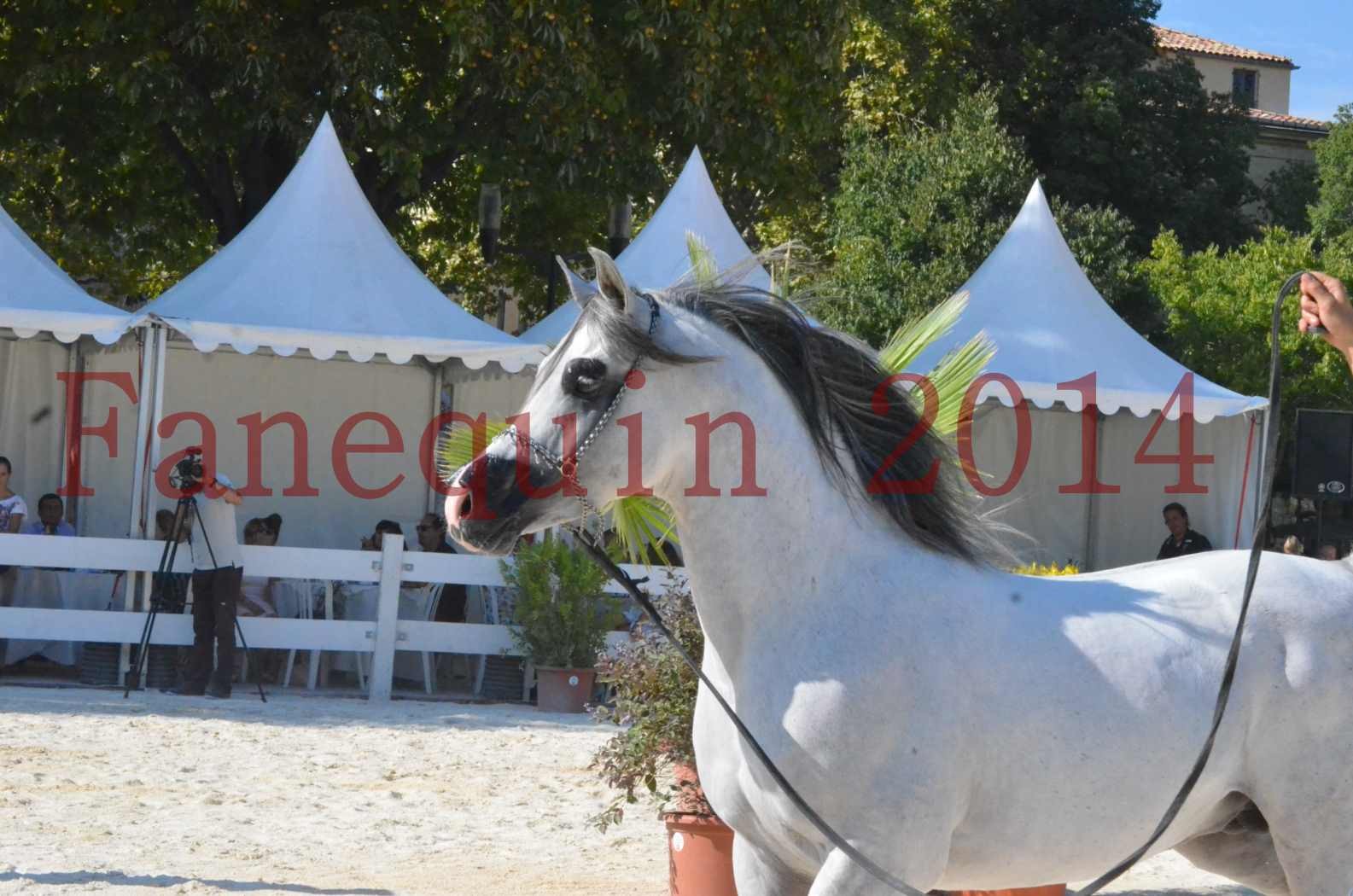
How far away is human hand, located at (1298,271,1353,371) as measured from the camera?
3.13 m

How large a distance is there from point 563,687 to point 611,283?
798 centimetres

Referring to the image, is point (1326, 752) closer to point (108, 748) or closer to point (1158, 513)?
point (108, 748)

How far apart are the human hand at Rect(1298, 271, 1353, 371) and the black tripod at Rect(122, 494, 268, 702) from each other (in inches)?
327

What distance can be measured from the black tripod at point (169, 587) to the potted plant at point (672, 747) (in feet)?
17.9

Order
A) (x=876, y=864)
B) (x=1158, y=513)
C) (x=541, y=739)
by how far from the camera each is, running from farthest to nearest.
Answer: (x=1158, y=513) < (x=541, y=739) < (x=876, y=864)

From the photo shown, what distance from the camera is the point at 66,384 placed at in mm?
12984

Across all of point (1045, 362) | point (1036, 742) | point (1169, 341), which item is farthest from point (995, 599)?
point (1169, 341)

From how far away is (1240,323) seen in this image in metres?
21.8

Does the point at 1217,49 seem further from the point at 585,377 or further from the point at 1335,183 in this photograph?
the point at 585,377

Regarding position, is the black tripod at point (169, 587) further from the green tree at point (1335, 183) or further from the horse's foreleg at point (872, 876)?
the green tree at point (1335, 183)

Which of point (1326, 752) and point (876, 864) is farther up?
point (1326, 752)

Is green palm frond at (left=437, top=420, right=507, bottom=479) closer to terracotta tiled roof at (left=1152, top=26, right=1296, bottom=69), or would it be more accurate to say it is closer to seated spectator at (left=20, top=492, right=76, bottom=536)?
seated spectator at (left=20, top=492, right=76, bottom=536)

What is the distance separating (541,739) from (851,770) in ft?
21.9

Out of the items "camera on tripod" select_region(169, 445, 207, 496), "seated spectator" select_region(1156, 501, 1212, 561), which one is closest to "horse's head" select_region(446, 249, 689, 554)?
"camera on tripod" select_region(169, 445, 207, 496)
